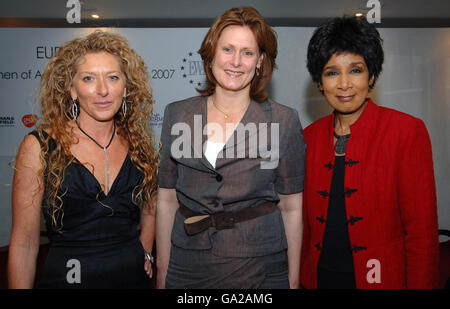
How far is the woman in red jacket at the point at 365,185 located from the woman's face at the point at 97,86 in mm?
1101

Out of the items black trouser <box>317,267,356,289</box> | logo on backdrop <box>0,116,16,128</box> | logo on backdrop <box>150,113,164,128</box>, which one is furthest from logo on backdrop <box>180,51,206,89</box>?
black trouser <box>317,267,356,289</box>

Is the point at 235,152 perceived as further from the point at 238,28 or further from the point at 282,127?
the point at 238,28

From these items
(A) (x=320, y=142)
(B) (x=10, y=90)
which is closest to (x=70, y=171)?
(A) (x=320, y=142)

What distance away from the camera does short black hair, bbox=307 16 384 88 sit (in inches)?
71.4

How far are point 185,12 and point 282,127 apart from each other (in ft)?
8.09

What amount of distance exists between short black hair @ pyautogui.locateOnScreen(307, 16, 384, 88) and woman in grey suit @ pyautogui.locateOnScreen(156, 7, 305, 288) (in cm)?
26

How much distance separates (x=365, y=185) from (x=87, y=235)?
4.66 ft

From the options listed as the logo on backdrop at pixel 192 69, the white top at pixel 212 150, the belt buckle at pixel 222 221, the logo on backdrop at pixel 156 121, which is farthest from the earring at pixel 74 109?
the logo on backdrop at pixel 192 69

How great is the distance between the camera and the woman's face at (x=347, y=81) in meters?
1.81

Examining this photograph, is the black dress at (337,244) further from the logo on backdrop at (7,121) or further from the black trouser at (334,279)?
the logo on backdrop at (7,121)

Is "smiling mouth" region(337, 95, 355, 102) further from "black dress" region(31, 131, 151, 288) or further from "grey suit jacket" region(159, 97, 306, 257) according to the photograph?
"black dress" region(31, 131, 151, 288)

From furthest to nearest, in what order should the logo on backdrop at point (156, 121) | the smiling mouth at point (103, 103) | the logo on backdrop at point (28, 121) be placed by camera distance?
1. the logo on backdrop at point (156, 121)
2. the logo on backdrop at point (28, 121)
3. the smiling mouth at point (103, 103)

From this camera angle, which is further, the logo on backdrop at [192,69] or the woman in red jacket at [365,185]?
the logo on backdrop at [192,69]

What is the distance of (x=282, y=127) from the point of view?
1.86 metres
